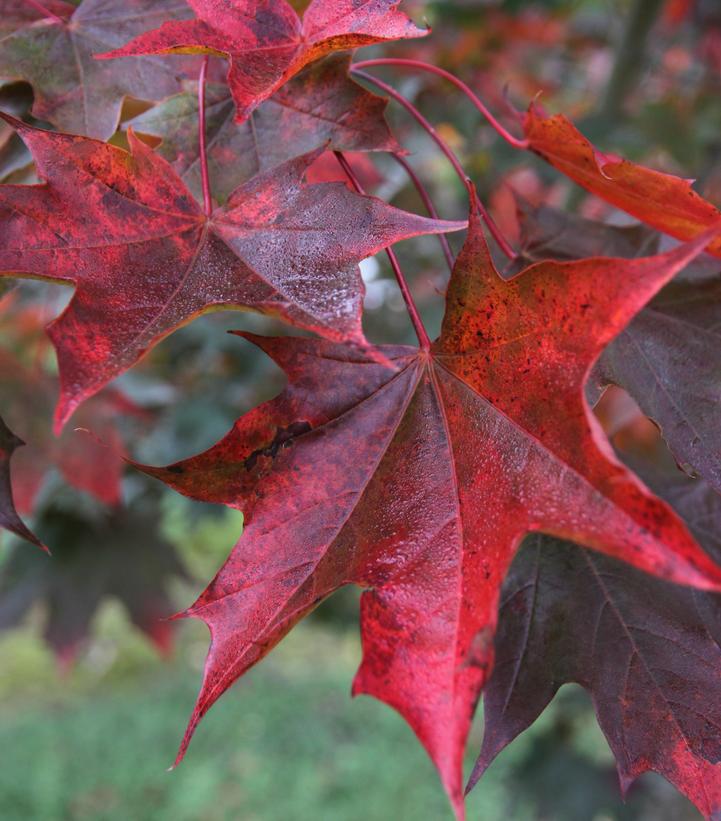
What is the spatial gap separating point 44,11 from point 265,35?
0.29 m

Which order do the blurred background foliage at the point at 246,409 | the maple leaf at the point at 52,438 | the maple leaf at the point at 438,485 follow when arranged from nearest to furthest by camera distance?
the maple leaf at the point at 438,485 < the maple leaf at the point at 52,438 < the blurred background foliage at the point at 246,409

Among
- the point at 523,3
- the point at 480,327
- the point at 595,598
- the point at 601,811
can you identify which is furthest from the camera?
the point at 601,811

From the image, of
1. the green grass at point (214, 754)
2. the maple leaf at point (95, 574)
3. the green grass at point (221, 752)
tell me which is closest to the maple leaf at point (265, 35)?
the maple leaf at point (95, 574)

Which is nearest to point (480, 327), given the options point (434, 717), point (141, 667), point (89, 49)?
point (434, 717)

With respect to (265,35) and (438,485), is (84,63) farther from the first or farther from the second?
(438,485)

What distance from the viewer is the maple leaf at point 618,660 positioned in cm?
72

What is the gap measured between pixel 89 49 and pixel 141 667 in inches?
211

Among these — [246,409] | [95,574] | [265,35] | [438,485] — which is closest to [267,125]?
[265,35]

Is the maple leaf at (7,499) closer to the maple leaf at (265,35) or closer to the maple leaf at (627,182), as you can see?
the maple leaf at (265,35)

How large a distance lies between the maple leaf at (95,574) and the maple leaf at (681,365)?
Answer: 1419 millimetres

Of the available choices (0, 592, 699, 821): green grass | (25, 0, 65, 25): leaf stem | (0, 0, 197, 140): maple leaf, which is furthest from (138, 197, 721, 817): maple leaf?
(0, 592, 699, 821): green grass

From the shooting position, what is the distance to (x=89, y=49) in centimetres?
87

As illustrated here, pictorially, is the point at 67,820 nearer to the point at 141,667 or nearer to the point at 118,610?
the point at 141,667

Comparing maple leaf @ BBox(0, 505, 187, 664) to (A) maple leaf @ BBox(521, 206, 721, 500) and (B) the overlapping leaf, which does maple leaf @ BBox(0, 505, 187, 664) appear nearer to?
(B) the overlapping leaf
